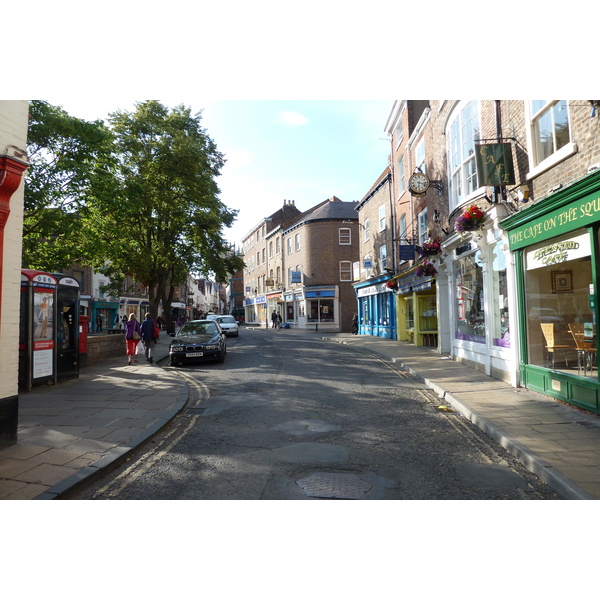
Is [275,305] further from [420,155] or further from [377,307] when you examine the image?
[420,155]

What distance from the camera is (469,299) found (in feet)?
40.8

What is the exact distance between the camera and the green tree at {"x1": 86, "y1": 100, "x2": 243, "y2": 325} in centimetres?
2084

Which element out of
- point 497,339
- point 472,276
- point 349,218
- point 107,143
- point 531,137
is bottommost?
point 497,339

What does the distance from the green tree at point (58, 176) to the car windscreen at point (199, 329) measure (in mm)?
4509

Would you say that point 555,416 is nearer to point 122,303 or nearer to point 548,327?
point 548,327

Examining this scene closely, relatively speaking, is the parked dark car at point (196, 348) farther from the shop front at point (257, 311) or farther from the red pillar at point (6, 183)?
the shop front at point (257, 311)

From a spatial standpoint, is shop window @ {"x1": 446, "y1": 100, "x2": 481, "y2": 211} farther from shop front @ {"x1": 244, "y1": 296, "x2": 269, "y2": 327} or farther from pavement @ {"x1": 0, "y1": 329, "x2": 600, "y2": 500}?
shop front @ {"x1": 244, "y1": 296, "x2": 269, "y2": 327}

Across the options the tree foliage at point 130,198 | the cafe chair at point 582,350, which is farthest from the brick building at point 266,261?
the cafe chair at point 582,350

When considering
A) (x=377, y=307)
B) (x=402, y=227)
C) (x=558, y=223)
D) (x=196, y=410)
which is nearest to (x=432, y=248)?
(x=558, y=223)

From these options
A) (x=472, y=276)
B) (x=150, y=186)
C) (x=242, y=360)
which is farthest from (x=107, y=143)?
(x=472, y=276)

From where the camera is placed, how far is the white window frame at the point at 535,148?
23.2 feet

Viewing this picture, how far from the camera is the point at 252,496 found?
4.02 metres

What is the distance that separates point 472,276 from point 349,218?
87.5ft

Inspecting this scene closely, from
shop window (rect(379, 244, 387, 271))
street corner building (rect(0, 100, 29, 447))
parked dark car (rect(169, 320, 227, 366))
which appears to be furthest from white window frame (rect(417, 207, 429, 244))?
street corner building (rect(0, 100, 29, 447))
